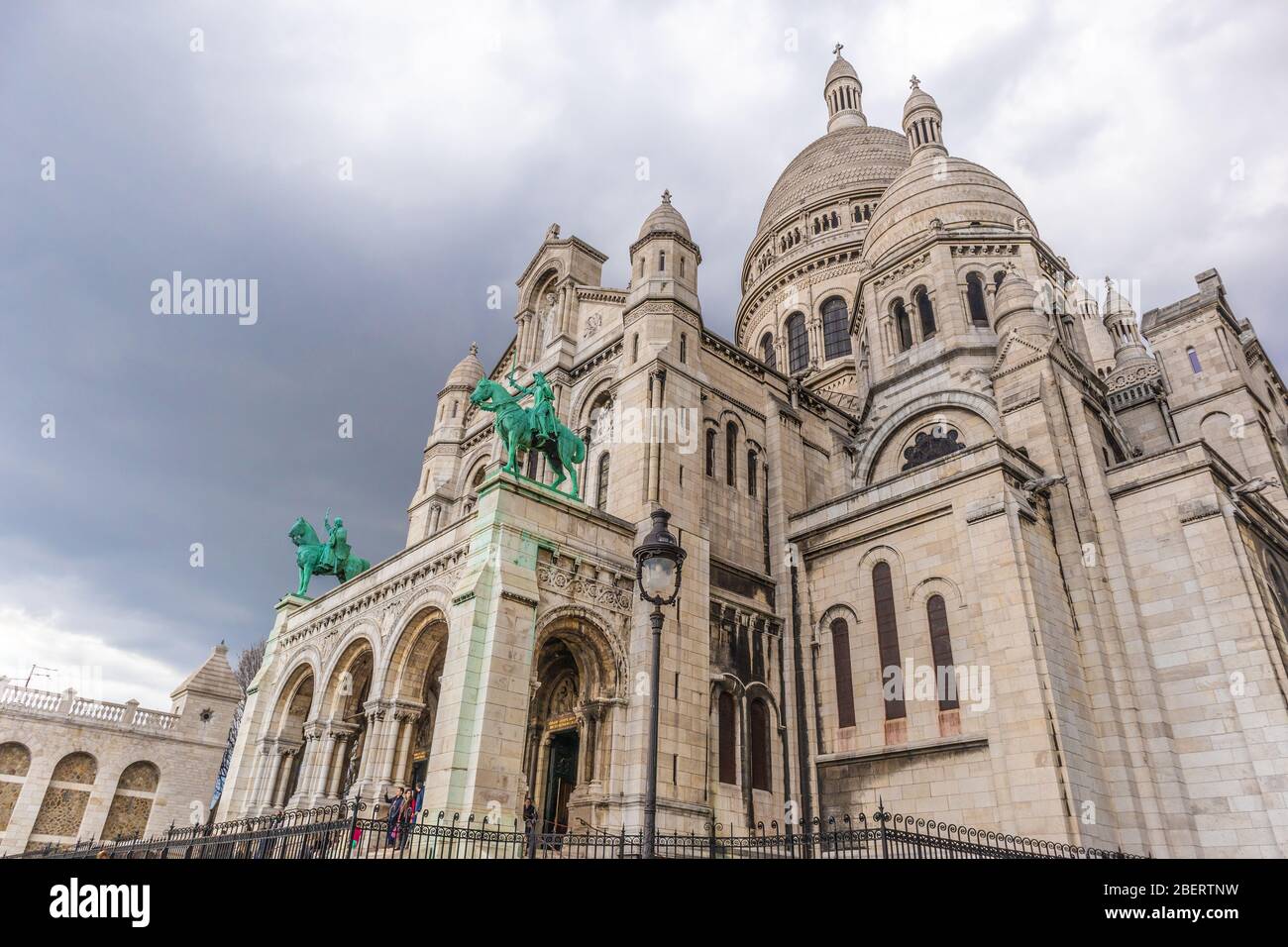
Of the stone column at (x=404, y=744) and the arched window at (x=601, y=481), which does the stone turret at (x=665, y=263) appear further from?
the stone column at (x=404, y=744)

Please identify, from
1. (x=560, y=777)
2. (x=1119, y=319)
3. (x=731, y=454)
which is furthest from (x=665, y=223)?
(x=1119, y=319)

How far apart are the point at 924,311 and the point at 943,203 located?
5395mm

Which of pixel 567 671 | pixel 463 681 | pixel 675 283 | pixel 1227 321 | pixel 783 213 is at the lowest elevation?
pixel 463 681

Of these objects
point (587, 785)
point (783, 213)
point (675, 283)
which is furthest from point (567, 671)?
point (783, 213)

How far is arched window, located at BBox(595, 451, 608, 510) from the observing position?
940 inches

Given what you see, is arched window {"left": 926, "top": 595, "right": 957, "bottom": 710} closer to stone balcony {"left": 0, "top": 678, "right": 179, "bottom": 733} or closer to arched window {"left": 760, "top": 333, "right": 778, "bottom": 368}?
arched window {"left": 760, "top": 333, "right": 778, "bottom": 368}

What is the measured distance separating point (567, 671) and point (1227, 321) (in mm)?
29323

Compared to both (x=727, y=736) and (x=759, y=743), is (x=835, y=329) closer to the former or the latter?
(x=759, y=743)

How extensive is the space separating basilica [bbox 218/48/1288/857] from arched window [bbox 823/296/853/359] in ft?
37.8

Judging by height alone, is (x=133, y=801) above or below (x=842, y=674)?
below

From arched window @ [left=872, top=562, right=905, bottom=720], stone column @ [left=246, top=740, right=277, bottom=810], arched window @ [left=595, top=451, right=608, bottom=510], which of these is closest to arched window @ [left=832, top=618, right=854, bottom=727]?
arched window @ [left=872, top=562, right=905, bottom=720]

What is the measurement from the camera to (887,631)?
21.8m

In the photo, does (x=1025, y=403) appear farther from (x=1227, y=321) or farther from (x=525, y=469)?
(x=525, y=469)
